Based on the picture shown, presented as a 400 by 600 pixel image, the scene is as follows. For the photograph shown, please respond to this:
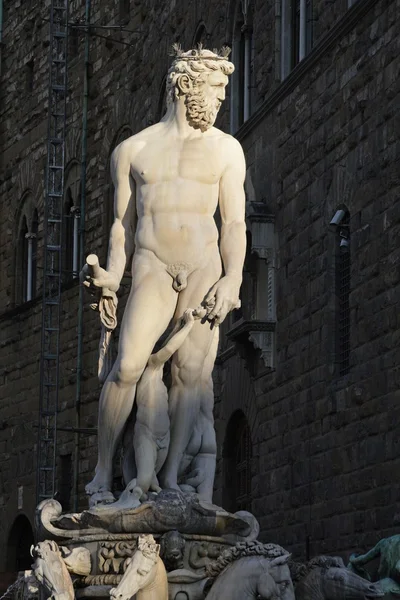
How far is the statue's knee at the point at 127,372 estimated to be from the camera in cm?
1204

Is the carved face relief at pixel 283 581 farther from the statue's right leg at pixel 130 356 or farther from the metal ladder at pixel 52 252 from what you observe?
the metal ladder at pixel 52 252

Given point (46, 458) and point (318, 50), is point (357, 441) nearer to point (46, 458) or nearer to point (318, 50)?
point (318, 50)

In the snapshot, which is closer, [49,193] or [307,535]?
[307,535]

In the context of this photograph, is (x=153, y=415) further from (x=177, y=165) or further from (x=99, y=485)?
(x=177, y=165)

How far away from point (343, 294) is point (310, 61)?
3408 mm

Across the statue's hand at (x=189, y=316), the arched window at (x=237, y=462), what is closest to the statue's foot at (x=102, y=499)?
the statue's hand at (x=189, y=316)

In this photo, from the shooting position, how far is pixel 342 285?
2236 centimetres

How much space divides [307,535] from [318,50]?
20.3 feet

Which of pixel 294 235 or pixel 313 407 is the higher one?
pixel 294 235

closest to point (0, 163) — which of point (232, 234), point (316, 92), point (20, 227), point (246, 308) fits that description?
Result: point (20, 227)

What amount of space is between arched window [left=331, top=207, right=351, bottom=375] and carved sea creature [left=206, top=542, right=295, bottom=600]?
1167cm

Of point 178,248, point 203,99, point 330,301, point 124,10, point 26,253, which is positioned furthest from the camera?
point 26,253

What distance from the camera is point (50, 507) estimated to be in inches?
468

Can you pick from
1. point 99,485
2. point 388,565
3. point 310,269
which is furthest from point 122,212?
point 310,269
